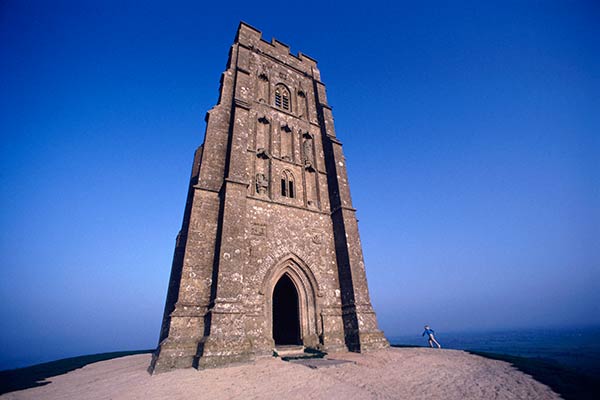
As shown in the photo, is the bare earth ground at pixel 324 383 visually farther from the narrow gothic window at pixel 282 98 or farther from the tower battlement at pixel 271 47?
the tower battlement at pixel 271 47

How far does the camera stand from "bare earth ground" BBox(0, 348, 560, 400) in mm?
5352

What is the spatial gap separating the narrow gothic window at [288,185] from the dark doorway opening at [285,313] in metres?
4.67

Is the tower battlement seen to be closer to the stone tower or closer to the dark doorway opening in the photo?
the stone tower

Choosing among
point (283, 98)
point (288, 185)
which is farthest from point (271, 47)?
point (288, 185)

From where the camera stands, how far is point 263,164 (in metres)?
14.0

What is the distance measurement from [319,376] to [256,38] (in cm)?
2168

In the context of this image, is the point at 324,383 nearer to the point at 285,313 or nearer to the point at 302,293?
the point at 302,293

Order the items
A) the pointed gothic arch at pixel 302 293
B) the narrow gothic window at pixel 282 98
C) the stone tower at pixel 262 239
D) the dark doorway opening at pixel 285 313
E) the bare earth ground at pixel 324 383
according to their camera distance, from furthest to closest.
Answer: the narrow gothic window at pixel 282 98
the dark doorway opening at pixel 285 313
the pointed gothic arch at pixel 302 293
the stone tower at pixel 262 239
the bare earth ground at pixel 324 383

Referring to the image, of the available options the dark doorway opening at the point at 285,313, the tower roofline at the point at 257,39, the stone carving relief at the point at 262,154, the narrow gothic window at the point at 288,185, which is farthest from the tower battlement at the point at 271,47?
the dark doorway opening at the point at 285,313

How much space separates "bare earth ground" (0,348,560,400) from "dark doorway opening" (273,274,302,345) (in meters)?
5.27

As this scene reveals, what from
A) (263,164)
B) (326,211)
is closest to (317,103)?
(263,164)

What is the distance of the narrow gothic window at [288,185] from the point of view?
1410 cm

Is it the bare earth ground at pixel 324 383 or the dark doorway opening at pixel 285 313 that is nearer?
the bare earth ground at pixel 324 383

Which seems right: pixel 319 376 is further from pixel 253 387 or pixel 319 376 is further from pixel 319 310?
pixel 319 310
